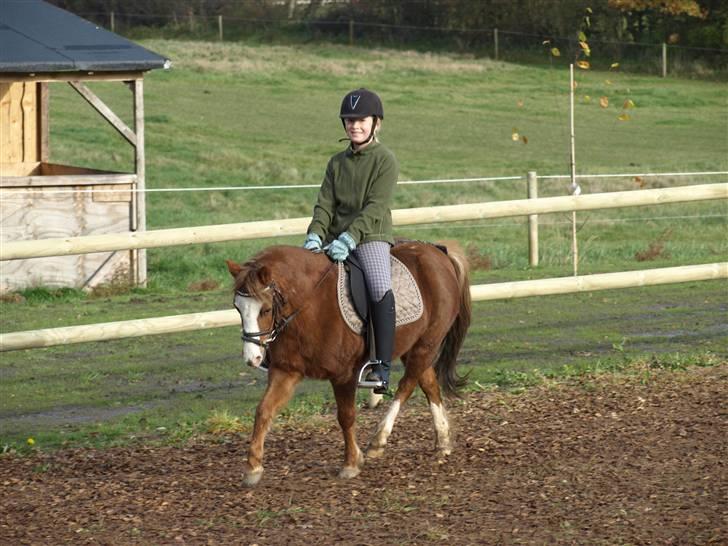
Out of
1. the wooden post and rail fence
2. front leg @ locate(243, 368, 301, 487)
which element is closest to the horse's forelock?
front leg @ locate(243, 368, 301, 487)

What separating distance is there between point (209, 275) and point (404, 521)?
1146 cm

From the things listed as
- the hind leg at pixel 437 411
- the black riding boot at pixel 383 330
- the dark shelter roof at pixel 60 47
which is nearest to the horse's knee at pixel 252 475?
the black riding boot at pixel 383 330

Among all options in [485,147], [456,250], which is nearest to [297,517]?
[456,250]

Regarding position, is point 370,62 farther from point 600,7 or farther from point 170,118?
point 170,118

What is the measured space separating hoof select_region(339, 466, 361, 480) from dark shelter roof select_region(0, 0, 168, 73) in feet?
33.7

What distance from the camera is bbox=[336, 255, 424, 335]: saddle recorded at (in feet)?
22.0

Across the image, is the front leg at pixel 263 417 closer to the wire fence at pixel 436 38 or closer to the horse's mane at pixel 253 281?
the horse's mane at pixel 253 281

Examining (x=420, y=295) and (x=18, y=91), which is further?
(x=18, y=91)

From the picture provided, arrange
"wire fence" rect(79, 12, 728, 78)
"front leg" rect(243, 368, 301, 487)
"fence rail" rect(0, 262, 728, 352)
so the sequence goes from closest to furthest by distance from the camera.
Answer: "front leg" rect(243, 368, 301, 487) → "fence rail" rect(0, 262, 728, 352) → "wire fence" rect(79, 12, 728, 78)

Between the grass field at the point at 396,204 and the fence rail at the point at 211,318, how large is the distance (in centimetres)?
58

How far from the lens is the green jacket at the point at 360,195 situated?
6.81 metres

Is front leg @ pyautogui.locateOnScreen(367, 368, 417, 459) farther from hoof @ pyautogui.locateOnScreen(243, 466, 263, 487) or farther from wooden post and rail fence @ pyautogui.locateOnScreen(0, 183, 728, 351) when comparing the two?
wooden post and rail fence @ pyautogui.locateOnScreen(0, 183, 728, 351)

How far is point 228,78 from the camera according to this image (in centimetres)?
4131

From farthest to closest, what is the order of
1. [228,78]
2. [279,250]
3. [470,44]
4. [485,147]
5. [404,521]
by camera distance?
[470,44] → [228,78] → [485,147] → [279,250] → [404,521]
